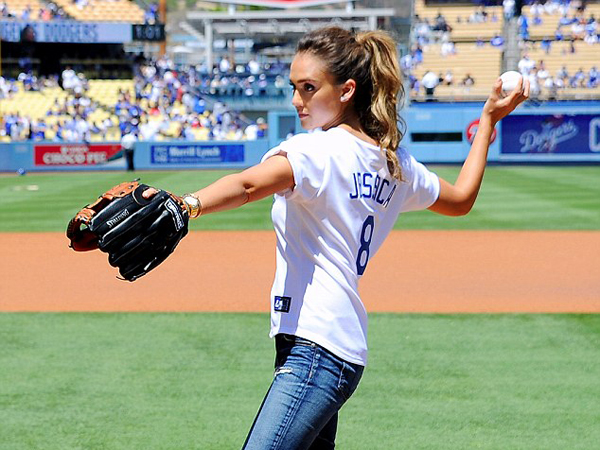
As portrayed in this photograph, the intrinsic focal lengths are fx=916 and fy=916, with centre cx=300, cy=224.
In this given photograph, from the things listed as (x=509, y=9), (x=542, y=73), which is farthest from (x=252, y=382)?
(x=509, y=9)

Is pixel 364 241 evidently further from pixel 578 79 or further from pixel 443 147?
pixel 578 79

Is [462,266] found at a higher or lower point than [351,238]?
lower

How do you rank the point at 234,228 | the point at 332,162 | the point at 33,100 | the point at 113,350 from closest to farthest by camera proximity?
the point at 332,162, the point at 113,350, the point at 234,228, the point at 33,100

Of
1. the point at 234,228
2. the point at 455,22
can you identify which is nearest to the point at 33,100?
the point at 455,22

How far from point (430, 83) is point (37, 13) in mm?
20019

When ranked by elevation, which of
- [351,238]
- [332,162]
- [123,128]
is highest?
[332,162]

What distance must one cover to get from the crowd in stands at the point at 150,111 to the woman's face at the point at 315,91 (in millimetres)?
30768

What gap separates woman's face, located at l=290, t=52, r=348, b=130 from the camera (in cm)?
262

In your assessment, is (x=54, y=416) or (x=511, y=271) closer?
(x=54, y=416)

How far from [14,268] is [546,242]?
7105 mm

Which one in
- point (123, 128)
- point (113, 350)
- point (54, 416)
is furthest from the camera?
point (123, 128)

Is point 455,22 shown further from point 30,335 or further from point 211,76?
point 30,335

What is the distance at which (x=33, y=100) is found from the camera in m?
38.8

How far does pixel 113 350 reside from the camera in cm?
686
